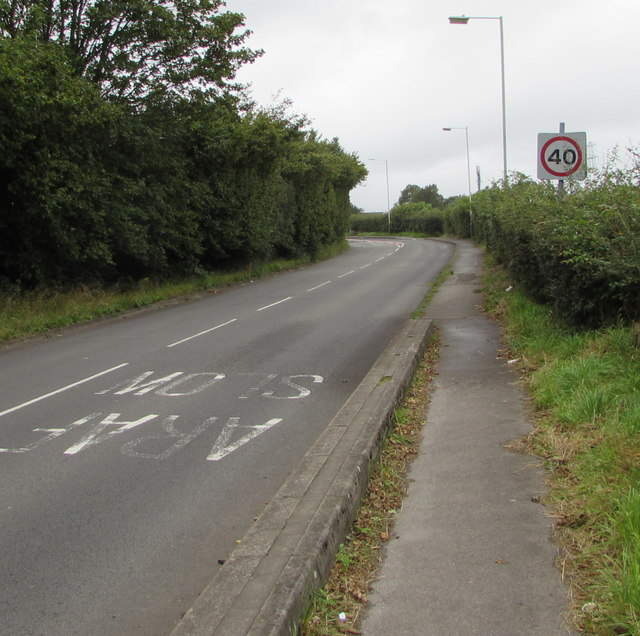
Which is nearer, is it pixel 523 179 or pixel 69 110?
pixel 69 110

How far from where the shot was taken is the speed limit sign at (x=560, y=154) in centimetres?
1090

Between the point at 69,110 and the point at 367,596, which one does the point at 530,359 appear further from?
the point at 69,110

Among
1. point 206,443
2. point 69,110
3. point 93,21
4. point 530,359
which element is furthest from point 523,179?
point 206,443

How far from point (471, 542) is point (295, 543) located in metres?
1.10

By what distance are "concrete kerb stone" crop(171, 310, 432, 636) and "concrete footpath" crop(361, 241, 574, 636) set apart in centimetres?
36

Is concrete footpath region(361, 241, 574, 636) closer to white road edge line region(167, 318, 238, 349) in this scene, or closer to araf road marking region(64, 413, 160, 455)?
araf road marking region(64, 413, 160, 455)

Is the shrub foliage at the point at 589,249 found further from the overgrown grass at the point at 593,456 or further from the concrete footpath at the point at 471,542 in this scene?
the concrete footpath at the point at 471,542

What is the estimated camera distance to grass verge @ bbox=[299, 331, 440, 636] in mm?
3385

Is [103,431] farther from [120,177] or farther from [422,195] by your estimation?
[422,195]

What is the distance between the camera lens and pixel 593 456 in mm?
4957

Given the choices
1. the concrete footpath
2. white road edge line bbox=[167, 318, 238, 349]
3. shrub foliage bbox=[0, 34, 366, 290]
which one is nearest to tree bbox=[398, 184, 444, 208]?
shrub foliage bbox=[0, 34, 366, 290]

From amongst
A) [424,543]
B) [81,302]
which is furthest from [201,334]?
[424,543]

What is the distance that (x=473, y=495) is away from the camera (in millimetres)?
4910

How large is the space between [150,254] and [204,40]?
6808mm
